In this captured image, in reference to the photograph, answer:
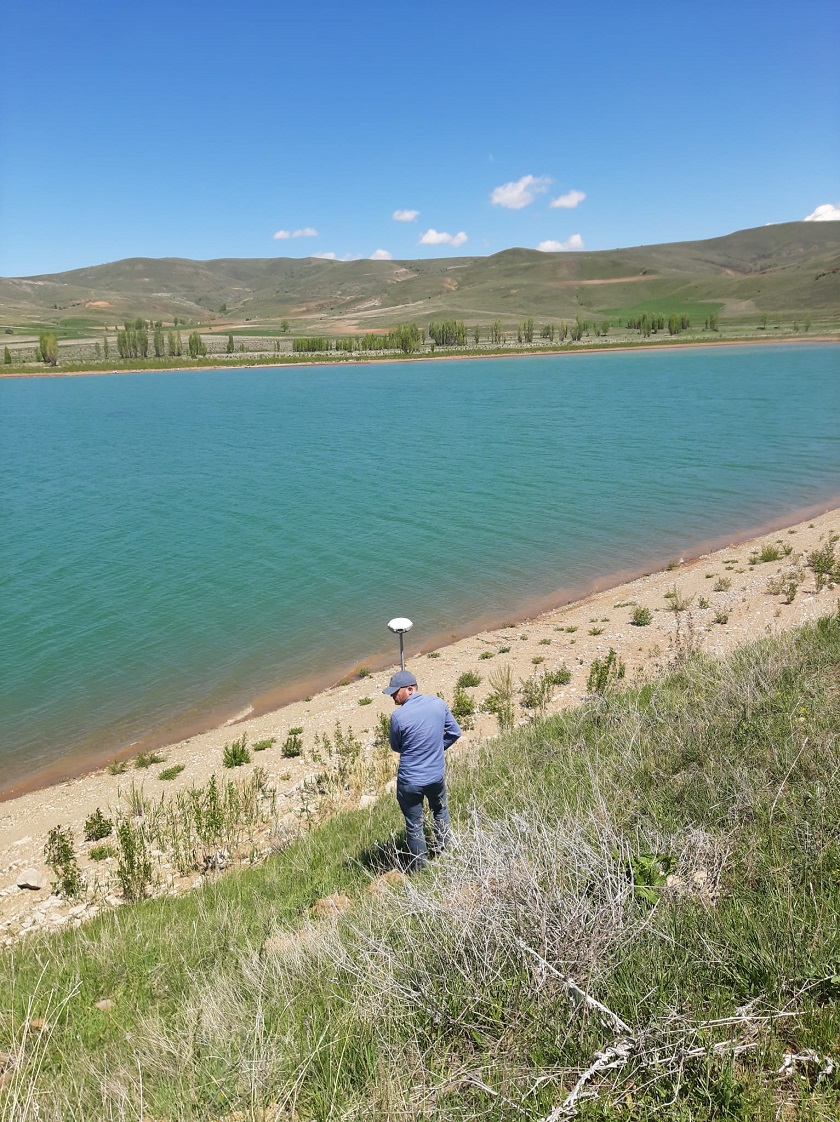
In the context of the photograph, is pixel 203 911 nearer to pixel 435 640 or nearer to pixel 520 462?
A: pixel 435 640

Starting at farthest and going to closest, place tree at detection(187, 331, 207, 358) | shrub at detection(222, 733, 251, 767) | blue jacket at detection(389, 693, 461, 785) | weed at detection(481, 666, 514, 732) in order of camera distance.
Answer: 1. tree at detection(187, 331, 207, 358)
2. shrub at detection(222, 733, 251, 767)
3. weed at detection(481, 666, 514, 732)
4. blue jacket at detection(389, 693, 461, 785)

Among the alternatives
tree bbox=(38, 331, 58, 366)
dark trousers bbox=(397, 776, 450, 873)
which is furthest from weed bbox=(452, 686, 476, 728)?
tree bbox=(38, 331, 58, 366)

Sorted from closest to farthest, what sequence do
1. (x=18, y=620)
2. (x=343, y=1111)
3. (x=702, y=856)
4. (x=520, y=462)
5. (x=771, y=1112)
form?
(x=771, y=1112) → (x=343, y=1111) → (x=702, y=856) → (x=18, y=620) → (x=520, y=462)

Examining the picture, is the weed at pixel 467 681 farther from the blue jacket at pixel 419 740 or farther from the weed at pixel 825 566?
the weed at pixel 825 566

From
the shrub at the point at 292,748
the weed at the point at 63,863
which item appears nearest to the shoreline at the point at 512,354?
the shrub at the point at 292,748

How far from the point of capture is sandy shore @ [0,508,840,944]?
10289 millimetres

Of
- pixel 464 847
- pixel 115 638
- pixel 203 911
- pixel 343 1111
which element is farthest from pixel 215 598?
pixel 343 1111

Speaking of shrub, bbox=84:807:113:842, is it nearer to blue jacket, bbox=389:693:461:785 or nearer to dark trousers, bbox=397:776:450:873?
dark trousers, bbox=397:776:450:873

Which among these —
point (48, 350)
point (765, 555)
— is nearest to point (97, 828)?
point (765, 555)

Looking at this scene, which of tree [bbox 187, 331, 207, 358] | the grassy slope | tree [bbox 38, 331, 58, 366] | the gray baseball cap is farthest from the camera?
tree [bbox 187, 331, 207, 358]

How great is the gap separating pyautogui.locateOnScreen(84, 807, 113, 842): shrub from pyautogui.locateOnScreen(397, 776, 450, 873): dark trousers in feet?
19.8

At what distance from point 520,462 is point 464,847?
36208 millimetres

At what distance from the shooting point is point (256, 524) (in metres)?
28.8

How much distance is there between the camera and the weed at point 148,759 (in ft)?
41.9
